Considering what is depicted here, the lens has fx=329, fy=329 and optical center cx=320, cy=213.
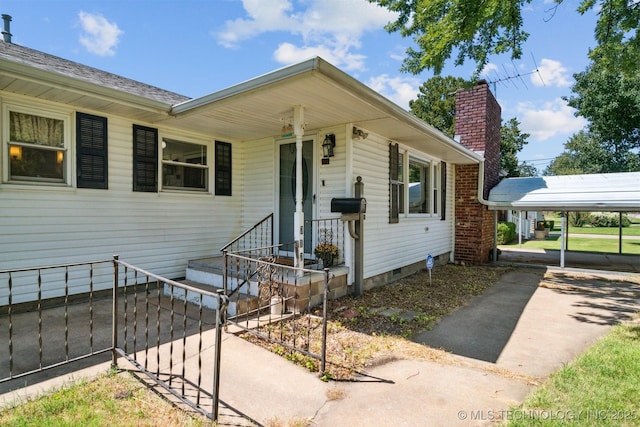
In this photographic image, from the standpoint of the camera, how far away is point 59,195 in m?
4.70

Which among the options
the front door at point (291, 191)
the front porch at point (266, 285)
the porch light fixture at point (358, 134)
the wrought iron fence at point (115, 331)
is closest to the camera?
the wrought iron fence at point (115, 331)

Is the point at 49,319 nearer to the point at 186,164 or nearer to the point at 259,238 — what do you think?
the point at 186,164

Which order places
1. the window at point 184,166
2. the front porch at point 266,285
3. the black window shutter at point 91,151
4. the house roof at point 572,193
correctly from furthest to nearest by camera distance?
the house roof at point 572,193 → the window at point 184,166 → the black window shutter at point 91,151 → the front porch at point 266,285

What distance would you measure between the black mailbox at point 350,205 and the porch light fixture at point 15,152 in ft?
14.8

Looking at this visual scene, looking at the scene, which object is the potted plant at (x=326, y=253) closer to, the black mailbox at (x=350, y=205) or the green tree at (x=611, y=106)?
the black mailbox at (x=350, y=205)

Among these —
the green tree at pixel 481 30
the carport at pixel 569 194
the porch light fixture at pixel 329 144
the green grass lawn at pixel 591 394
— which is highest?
the green tree at pixel 481 30

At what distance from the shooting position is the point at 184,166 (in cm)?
629

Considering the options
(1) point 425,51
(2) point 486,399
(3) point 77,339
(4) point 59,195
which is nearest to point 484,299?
(2) point 486,399

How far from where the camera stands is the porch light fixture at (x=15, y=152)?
14.4 feet

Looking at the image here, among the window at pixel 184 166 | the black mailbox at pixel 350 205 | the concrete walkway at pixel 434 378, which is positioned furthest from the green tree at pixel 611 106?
the window at pixel 184 166

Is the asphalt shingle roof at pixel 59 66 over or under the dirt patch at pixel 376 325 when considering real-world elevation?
over

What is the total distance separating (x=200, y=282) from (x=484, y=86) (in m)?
9.40

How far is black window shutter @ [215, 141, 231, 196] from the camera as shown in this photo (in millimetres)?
6699

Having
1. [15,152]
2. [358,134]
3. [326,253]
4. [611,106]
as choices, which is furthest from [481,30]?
[611,106]
